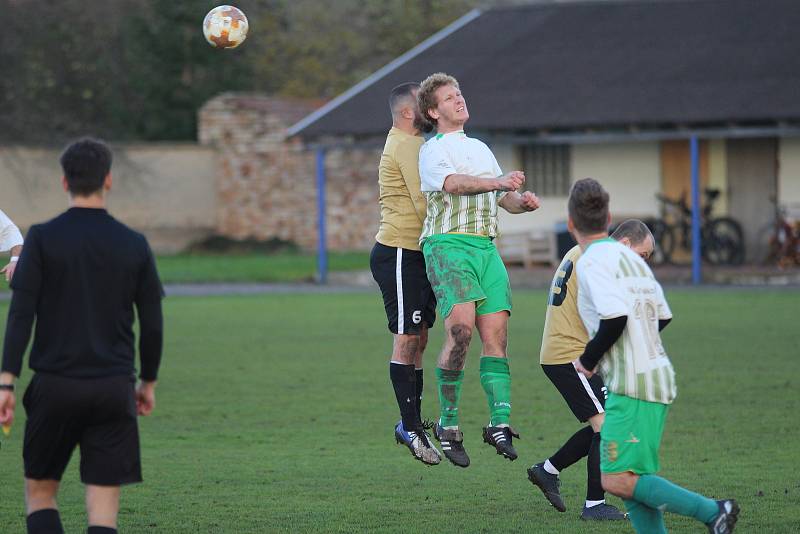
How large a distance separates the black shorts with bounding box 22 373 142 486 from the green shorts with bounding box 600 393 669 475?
2.09m

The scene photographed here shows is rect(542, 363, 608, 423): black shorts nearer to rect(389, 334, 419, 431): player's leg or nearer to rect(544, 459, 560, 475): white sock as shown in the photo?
rect(544, 459, 560, 475): white sock

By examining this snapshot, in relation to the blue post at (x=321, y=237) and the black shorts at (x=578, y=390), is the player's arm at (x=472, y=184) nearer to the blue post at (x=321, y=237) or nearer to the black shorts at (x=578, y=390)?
the black shorts at (x=578, y=390)

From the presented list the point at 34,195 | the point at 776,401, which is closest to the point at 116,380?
the point at 776,401

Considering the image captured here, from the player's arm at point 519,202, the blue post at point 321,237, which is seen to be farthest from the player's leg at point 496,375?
the blue post at point 321,237

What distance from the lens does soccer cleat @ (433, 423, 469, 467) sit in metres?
8.40

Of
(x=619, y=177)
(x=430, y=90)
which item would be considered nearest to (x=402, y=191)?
(x=430, y=90)

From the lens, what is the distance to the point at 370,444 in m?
10.8

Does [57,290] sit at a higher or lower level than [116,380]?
higher

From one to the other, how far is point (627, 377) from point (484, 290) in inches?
92.4

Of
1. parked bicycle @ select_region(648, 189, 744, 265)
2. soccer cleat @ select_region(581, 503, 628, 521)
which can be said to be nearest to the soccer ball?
soccer cleat @ select_region(581, 503, 628, 521)

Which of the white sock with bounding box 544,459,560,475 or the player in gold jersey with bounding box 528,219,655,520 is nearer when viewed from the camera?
the player in gold jersey with bounding box 528,219,655,520

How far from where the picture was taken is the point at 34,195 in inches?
1528

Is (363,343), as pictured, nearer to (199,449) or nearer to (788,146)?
(199,449)

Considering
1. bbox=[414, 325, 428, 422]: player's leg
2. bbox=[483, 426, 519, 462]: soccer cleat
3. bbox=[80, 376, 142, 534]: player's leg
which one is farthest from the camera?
bbox=[414, 325, 428, 422]: player's leg
